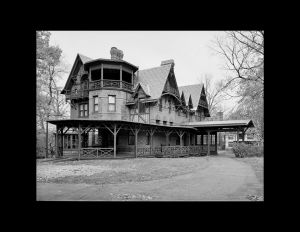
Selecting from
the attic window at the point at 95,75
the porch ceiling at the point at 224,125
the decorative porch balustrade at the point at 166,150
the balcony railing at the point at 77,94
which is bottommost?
the decorative porch balustrade at the point at 166,150

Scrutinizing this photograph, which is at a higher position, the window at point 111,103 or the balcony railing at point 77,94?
the balcony railing at point 77,94

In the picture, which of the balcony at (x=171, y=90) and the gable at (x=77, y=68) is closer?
the gable at (x=77, y=68)

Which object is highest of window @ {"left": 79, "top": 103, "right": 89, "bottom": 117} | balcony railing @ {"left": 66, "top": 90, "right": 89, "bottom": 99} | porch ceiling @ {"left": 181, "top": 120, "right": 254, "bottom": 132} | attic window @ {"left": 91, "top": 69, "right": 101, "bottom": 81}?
attic window @ {"left": 91, "top": 69, "right": 101, "bottom": 81}

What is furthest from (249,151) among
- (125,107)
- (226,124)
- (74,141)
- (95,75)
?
(74,141)

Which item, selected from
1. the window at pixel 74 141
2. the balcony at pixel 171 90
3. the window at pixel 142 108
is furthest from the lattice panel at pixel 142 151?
the window at pixel 74 141

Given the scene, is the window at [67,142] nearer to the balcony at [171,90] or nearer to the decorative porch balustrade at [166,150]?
the decorative porch balustrade at [166,150]

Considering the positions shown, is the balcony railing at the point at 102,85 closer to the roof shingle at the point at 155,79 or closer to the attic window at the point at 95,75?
the attic window at the point at 95,75

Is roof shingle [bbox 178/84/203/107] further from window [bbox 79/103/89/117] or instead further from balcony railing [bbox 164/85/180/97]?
window [bbox 79/103/89/117]

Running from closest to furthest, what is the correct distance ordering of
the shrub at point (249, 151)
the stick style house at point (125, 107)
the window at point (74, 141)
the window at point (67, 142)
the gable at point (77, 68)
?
the shrub at point (249, 151)
the stick style house at point (125, 107)
the gable at point (77, 68)
the window at point (74, 141)
the window at point (67, 142)

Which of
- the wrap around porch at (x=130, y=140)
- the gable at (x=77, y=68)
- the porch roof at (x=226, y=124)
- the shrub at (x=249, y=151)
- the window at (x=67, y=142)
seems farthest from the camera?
the window at (x=67, y=142)

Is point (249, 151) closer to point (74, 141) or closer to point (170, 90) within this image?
point (170, 90)

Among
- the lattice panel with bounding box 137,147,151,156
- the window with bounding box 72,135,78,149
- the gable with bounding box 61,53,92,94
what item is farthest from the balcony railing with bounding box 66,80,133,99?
the lattice panel with bounding box 137,147,151,156

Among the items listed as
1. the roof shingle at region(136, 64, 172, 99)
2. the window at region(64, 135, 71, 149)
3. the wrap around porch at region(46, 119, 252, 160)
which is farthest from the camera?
the window at region(64, 135, 71, 149)
